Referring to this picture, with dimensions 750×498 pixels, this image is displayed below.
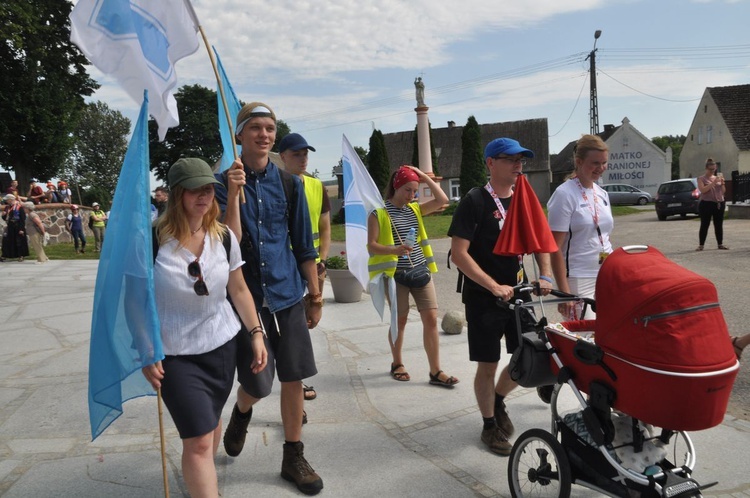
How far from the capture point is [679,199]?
22234 mm

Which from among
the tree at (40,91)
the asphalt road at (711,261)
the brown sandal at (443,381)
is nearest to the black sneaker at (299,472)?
the brown sandal at (443,381)

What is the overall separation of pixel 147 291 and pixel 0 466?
1.95 m

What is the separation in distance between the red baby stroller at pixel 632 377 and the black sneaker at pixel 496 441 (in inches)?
22.4

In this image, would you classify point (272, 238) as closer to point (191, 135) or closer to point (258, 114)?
point (258, 114)

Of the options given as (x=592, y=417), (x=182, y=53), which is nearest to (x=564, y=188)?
(x=592, y=417)

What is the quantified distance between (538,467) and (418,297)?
2294mm

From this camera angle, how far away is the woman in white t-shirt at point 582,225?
12.6ft

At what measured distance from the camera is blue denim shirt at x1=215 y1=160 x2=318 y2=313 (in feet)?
10.5

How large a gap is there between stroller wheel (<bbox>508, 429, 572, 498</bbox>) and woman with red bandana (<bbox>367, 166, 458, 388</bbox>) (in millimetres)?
1877

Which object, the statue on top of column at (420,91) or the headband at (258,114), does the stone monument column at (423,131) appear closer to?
the statue on top of column at (420,91)

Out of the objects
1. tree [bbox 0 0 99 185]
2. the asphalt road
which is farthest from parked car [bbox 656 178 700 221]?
tree [bbox 0 0 99 185]

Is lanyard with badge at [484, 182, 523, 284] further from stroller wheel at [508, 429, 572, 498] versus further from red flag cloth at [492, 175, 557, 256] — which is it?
stroller wheel at [508, 429, 572, 498]

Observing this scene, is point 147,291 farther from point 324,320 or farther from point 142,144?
point 324,320

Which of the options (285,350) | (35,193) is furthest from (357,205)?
(35,193)
